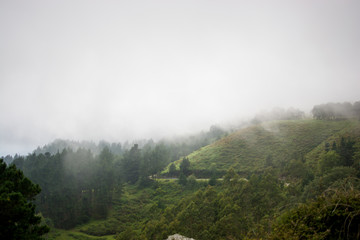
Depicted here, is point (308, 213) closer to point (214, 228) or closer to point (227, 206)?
point (214, 228)

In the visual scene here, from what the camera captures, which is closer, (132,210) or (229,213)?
(229,213)

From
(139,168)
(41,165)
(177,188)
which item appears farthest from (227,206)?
(41,165)

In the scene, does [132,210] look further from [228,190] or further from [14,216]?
[14,216]

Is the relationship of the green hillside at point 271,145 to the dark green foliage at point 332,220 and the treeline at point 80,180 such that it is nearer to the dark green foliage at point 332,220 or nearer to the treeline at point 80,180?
the treeline at point 80,180

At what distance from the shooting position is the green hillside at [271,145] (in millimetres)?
74188

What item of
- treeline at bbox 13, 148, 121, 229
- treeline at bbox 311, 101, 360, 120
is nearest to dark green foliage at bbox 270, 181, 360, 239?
treeline at bbox 13, 148, 121, 229

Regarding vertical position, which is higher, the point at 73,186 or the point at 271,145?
the point at 73,186

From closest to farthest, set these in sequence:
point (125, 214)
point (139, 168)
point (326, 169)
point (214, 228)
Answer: point (214, 228)
point (326, 169)
point (125, 214)
point (139, 168)

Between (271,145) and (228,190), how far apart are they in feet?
190

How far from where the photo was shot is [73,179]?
7469 centimetres

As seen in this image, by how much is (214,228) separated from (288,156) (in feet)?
184

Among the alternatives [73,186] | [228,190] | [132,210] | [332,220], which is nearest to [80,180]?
[73,186]

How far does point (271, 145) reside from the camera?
89.9 metres

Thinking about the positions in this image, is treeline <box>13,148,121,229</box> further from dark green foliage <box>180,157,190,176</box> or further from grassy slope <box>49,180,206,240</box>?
dark green foliage <box>180,157,190,176</box>
